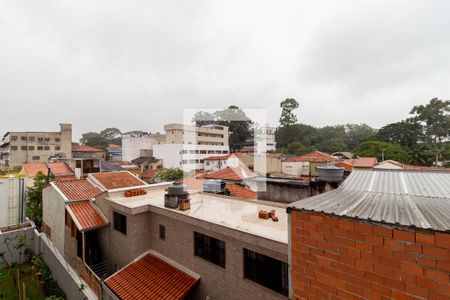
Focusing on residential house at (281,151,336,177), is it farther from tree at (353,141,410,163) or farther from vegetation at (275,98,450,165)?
vegetation at (275,98,450,165)

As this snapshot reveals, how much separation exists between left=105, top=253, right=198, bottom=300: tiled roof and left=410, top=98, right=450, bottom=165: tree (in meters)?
51.1

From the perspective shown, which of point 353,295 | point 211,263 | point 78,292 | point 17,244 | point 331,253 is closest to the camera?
point 353,295

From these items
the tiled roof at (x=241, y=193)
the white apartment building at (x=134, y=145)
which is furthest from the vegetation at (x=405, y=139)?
the tiled roof at (x=241, y=193)

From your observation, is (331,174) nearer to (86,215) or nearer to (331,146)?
(86,215)

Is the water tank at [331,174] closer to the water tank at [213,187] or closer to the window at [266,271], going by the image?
the window at [266,271]

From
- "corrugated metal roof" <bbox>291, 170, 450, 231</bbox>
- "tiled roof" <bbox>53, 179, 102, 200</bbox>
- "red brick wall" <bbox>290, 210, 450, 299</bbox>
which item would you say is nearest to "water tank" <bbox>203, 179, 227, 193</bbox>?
"tiled roof" <bbox>53, 179, 102, 200</bbox>

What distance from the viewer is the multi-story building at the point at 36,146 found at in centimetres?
4241

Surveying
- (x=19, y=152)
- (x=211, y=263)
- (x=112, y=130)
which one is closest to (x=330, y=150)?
(x=211, y=263)

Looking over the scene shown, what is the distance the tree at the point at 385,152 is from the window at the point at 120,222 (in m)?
43.6

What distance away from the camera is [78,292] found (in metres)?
8.89

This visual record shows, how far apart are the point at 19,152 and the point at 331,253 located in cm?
5782

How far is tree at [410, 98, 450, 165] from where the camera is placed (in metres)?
41.3

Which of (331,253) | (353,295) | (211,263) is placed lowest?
(211,263)

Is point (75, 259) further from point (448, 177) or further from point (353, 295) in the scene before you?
point (448, 177)
